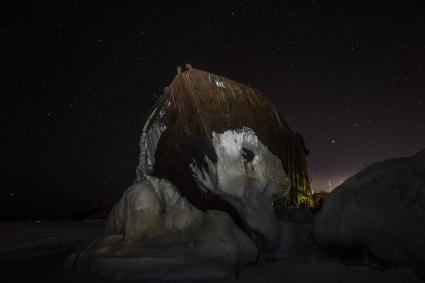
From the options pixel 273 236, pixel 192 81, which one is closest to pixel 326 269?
pixel 273 236

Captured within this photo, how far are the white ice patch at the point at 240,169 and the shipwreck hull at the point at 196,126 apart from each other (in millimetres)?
134

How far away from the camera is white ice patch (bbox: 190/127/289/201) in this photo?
6.15 metres

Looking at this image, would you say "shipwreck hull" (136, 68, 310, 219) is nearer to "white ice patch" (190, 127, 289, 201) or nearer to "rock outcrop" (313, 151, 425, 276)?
"white ice patch" (190, 127, 289, 201)

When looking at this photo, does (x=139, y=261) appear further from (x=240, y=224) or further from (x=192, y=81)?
(x=192, y=81)

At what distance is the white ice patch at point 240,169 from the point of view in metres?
6.15

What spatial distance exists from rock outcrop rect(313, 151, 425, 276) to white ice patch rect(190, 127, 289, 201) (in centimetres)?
132

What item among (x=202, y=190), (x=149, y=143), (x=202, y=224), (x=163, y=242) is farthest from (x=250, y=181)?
(x=149, y=143)

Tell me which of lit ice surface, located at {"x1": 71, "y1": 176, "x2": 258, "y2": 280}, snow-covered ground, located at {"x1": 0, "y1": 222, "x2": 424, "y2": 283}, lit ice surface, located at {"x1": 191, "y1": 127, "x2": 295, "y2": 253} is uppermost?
lit ice surface, located at {"x1": 191, "y1": 127, "x2": 295, "y2": 253}

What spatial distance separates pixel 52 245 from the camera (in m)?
7.76

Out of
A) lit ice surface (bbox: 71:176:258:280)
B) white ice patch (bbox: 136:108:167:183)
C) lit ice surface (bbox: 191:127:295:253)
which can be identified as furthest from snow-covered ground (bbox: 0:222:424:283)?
white ice patch (bbox: 136:108:167:183)

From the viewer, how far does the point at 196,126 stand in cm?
655

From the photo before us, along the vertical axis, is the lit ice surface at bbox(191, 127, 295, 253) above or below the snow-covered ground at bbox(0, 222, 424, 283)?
above

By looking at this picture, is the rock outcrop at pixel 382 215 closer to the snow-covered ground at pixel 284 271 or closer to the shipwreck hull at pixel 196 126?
the snow-covered ground at pixel 284 271

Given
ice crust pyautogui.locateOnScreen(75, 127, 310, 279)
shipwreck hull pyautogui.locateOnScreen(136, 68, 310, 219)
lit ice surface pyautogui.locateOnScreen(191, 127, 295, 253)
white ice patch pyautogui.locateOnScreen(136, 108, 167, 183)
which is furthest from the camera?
white ice patch pyautogui.locateOnScreen(136, 108, 167, 183)
